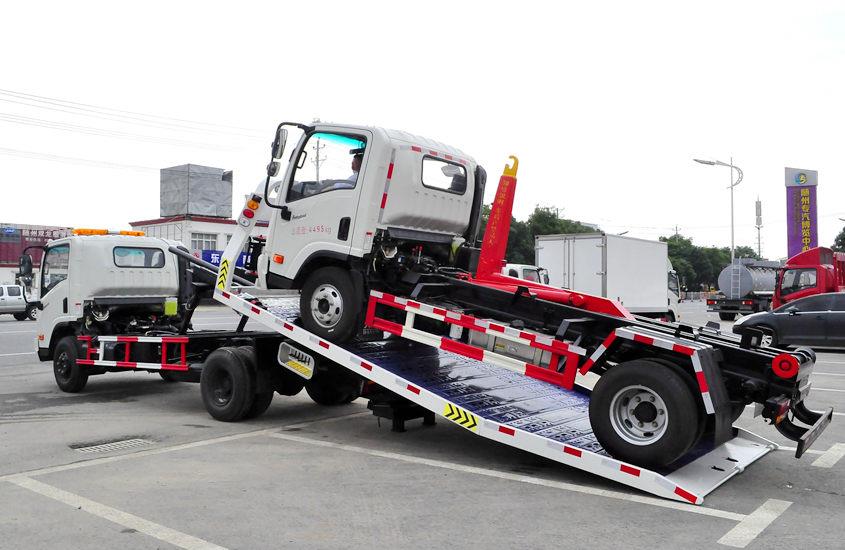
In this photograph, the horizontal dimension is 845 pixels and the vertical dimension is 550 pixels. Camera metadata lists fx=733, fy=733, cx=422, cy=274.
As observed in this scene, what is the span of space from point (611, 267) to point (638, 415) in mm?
16677

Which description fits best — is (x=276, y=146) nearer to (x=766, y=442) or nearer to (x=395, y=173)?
(x=395, y=173)

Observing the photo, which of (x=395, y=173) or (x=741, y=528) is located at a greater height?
(x=395, y=173)

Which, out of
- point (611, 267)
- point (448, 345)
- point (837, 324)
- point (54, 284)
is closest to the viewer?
point (448, 345)

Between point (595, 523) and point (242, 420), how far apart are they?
496cm

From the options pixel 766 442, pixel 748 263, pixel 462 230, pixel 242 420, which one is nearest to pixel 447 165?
pixel 462 230

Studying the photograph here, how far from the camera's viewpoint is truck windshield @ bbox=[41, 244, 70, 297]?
11.1 metres

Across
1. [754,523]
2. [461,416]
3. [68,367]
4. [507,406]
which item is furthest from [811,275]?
[68,367]

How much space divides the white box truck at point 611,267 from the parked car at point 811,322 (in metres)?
4.87

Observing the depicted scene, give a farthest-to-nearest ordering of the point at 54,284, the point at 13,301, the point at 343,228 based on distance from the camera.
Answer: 1. the point at 13,301
2. the point at 54,284
3. the point at 343,228

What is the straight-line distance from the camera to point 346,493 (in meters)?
5.85

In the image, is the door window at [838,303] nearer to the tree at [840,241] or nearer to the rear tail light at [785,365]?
the rear tail light at [785,365]

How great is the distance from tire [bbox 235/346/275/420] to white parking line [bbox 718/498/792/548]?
17.9 feet

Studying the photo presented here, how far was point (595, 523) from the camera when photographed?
512 cm

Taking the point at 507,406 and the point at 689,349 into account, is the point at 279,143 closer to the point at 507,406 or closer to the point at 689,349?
the point at 507,406
